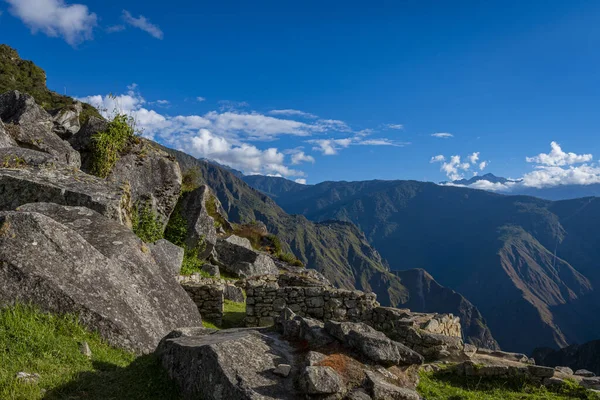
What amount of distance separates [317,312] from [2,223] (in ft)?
42.0

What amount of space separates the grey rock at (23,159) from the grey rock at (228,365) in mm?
11363

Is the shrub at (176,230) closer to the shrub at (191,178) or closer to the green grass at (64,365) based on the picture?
the shrub at (191,178)

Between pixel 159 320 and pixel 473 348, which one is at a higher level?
pixel 159 320

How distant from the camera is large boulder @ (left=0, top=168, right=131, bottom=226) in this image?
43.7 feet

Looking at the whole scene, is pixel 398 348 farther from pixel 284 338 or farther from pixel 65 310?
pixel 65 310

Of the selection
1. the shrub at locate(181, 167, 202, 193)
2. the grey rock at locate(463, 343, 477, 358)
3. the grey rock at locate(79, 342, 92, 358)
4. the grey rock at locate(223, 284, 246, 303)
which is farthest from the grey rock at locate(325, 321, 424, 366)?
the shrub at locate(181, 167, 202, 193)

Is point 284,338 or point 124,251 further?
point 124,251

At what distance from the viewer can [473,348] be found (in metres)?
14.7

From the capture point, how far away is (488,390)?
10.6 metres

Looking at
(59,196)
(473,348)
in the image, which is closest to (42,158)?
(59,196)

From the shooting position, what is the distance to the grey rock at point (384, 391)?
249 inches

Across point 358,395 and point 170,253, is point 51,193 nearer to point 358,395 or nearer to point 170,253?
point 170,253

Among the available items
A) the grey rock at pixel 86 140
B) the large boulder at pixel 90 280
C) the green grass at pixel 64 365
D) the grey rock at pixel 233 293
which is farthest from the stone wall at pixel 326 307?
the grey rock at pixel 86 140

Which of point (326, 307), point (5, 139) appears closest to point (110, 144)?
point (5, 139)
